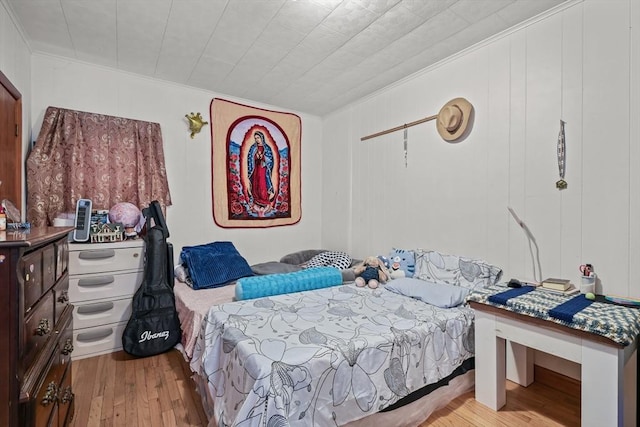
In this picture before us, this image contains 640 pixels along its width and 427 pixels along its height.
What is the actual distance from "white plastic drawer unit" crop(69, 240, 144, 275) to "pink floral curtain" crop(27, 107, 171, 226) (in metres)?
0.41

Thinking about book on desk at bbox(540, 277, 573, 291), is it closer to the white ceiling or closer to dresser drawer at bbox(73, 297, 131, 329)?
the white ceiling

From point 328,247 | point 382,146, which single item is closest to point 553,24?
point 382,146

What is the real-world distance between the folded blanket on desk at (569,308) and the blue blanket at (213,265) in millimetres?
2357

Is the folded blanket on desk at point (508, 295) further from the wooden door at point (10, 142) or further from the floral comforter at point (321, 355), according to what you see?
the wooden door at point (10, 142)

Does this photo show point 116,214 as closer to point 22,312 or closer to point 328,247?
point 22,312

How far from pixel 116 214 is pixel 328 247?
7.94ft

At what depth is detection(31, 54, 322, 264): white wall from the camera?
2756 millimetres

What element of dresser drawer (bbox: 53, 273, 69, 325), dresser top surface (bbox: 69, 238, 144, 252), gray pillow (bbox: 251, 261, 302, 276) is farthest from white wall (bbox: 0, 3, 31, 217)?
gray pillow (bbox: 251, 261, 302, 276)

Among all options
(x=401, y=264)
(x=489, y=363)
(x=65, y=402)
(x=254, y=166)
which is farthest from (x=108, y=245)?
(x=489, y=363)

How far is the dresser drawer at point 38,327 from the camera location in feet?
3.35

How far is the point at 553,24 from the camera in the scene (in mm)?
2080

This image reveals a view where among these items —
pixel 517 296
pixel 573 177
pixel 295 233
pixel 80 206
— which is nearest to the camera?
pixel 517 296

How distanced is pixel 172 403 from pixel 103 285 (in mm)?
1268

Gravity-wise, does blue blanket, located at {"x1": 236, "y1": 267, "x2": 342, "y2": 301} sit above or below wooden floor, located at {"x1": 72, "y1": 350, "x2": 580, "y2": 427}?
above
